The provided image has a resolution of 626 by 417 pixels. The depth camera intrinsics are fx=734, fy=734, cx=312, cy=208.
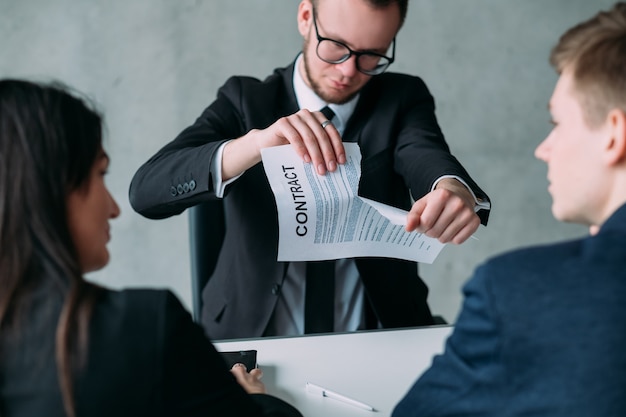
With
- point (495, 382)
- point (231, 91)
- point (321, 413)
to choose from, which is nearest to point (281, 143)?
point (231, 91)

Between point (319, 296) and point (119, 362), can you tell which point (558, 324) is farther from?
point (319, 296)

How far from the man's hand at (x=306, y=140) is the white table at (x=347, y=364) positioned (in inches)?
12.5

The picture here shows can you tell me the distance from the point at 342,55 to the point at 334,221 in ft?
1.45

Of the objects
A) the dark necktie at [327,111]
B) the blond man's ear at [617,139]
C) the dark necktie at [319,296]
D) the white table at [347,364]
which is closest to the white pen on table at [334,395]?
the white table at [347,364]

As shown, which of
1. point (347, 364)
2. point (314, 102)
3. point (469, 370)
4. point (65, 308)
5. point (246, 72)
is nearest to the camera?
point (65, 308)

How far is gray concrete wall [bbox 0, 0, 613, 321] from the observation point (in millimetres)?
2688

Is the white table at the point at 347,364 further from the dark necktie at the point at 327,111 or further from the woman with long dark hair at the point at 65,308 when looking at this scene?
the dark necktie at the point at 327,111

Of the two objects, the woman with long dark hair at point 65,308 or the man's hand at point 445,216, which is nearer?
the woman with long dark hair at point 65,308

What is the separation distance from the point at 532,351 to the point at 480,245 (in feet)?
7.54

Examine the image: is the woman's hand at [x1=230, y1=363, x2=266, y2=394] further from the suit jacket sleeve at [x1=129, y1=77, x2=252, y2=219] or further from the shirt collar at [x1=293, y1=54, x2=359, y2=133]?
the shirt collar at [x1=293, y1=54, x2=359, y2=133]

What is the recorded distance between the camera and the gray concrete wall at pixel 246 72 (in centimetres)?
269

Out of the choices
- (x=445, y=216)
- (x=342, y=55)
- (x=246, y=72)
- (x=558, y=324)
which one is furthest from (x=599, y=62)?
(x=246, y=72)

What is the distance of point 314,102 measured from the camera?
5.58 ft

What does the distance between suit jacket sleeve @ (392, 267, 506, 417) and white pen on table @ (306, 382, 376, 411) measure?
170 mm
